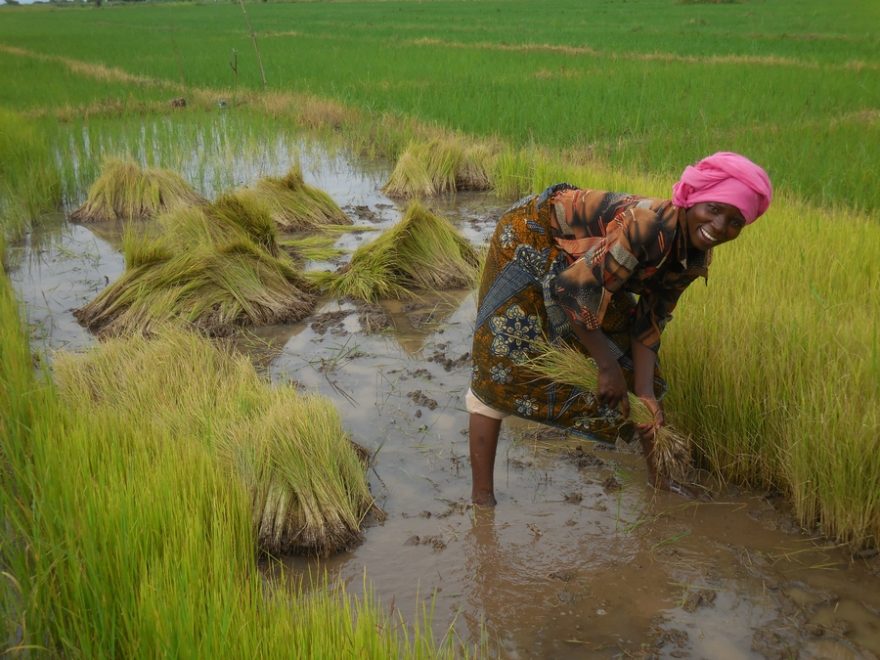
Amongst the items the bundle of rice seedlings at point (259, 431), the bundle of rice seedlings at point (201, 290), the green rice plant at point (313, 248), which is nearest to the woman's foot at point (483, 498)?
the bundle of rice seedlings at point (259, 431)

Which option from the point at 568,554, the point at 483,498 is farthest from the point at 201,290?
the point at 568,554

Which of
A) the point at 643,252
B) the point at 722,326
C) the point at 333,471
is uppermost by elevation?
the point at 643,252

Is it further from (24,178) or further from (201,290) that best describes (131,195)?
(201,290)

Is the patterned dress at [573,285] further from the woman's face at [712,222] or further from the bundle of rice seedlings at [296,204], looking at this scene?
the bundle of rice seedlings at [296,204]

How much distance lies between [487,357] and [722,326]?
2.93ft

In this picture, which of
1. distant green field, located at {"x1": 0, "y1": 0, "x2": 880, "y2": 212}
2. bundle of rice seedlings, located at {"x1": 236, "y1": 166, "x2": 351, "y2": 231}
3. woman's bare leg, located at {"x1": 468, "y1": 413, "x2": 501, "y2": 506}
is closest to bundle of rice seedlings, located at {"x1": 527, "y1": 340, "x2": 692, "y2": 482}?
woman's bare leg, located at {"x1": 468, "y1": 413, "x2": 501, "y2": 506}

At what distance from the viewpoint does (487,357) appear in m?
2.29

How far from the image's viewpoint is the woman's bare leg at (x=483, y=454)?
240 centimetres

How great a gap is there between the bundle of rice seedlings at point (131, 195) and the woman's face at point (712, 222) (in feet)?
15.5

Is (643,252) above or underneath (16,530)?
above

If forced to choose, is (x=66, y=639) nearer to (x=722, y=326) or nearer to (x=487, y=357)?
(x=487, y=357)

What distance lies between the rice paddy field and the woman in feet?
1.10

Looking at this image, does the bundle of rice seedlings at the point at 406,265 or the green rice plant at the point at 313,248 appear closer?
the bundle of rice seedlings at the point at 406,265

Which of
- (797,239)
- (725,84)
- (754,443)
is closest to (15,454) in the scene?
(754,443)
